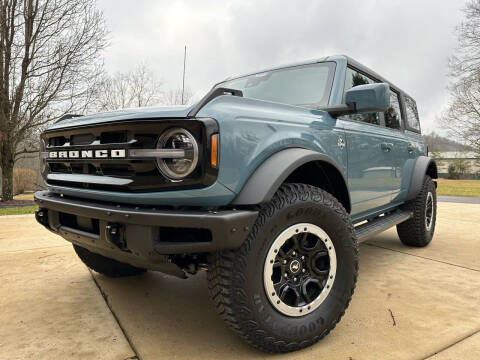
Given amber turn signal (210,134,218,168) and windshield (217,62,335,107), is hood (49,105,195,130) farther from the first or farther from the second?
windshield (217,62,335,107)

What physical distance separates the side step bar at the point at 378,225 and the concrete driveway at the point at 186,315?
0.44m

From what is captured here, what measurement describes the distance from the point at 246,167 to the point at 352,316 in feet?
4.17

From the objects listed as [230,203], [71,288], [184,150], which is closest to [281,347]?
A: [230,203]

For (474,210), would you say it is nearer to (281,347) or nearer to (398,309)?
A: (398,309)

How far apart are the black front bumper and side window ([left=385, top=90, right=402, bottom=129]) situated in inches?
101

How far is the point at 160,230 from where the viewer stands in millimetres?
1527

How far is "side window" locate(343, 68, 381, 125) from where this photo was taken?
270 cm

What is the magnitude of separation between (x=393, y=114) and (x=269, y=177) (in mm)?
2668

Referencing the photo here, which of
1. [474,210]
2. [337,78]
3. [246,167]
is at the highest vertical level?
[337,78]

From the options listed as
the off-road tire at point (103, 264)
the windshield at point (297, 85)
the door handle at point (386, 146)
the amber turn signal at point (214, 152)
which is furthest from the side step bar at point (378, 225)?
the off-road tire at point (103, 264)

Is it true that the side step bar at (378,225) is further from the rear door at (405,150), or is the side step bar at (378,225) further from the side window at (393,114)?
the side window at (393,114)

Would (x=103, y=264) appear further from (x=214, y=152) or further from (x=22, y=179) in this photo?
(x=22, y=179)

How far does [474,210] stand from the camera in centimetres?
727

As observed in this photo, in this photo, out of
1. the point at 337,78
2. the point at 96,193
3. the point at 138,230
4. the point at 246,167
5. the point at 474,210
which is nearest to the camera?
the point at 138,230
